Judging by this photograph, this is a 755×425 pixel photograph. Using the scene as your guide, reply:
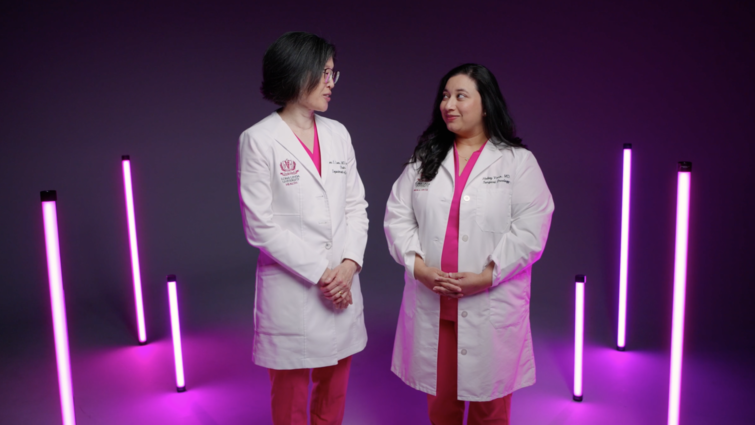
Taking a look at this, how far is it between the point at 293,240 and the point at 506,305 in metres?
0.82

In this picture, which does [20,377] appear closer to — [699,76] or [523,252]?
[523,252]

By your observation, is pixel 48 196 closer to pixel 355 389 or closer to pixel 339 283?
pixel 339 283

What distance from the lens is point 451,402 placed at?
7.97 feet

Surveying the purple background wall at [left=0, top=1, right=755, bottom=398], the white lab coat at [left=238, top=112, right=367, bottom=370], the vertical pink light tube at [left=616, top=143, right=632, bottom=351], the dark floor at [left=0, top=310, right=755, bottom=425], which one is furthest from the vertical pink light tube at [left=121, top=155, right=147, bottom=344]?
the vertical pink light tube at [left=616, top=143, right=632, bottom=351]

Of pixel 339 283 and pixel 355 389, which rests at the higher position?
pixel 339 283

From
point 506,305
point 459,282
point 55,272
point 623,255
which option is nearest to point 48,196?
point 55,272

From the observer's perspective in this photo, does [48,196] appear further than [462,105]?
No

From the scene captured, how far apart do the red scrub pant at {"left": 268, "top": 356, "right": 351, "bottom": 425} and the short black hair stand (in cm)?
104

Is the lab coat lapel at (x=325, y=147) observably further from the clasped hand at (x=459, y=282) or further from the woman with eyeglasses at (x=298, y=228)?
the clasped hand at (x=459, y=282)

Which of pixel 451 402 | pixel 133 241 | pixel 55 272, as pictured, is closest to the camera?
pixel 55 272

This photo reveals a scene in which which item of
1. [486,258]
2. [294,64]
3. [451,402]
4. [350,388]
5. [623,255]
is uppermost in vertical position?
[294,64]

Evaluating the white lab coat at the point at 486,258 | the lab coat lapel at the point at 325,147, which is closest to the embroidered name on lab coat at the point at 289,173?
the lab coat lapel at the point at 325,147

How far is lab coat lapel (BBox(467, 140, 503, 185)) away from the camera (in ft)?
7.58

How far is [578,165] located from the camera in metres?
5.30
